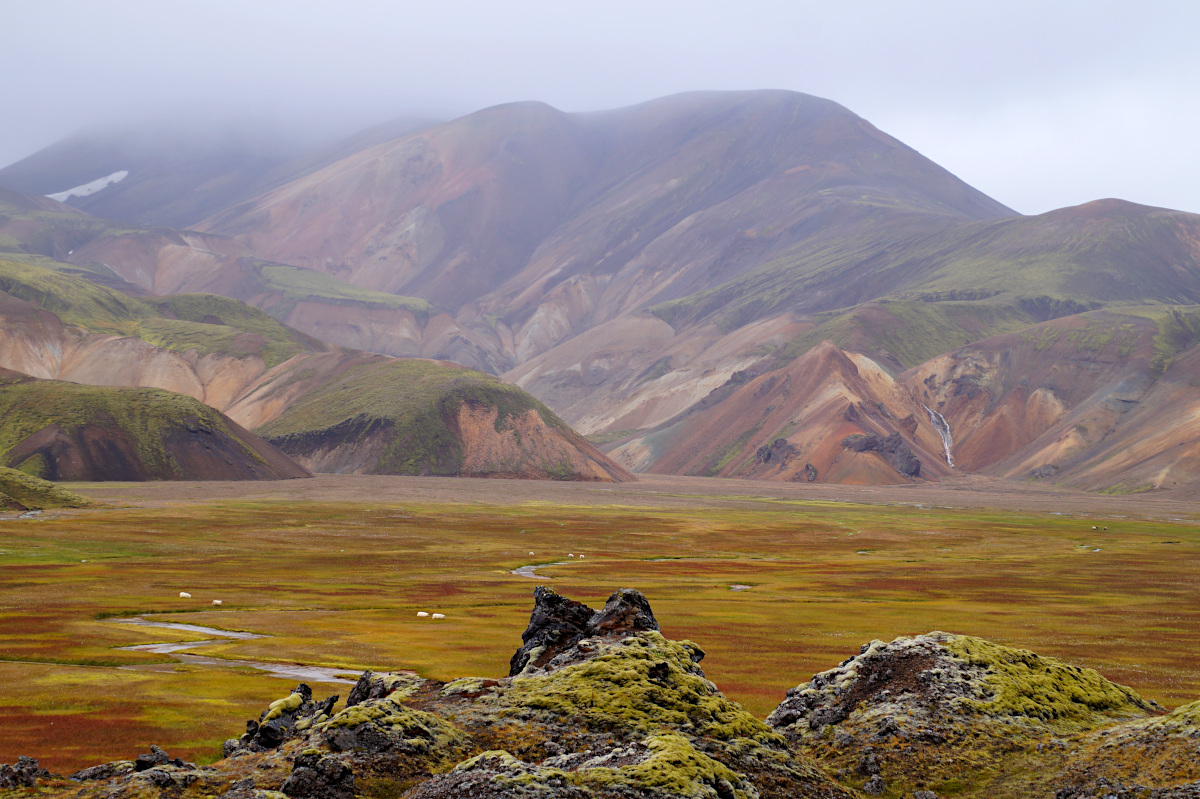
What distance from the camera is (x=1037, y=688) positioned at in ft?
59.7

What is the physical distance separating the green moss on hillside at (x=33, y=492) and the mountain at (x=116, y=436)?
40351 mm

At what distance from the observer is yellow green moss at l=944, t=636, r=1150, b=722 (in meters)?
17.6

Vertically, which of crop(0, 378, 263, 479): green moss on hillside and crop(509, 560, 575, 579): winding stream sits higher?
crop(0, 378, 263, 479): green moss on hillside

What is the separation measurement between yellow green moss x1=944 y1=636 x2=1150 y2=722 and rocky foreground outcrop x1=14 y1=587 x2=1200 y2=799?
38 mm

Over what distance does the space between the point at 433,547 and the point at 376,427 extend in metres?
112

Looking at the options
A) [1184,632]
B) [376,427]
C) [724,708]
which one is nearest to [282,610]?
[724,708]

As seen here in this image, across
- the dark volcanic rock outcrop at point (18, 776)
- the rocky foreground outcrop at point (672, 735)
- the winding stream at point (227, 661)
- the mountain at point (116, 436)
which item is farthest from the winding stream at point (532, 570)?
the mountain at point (116, 436)

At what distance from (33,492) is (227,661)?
8252 centimetres

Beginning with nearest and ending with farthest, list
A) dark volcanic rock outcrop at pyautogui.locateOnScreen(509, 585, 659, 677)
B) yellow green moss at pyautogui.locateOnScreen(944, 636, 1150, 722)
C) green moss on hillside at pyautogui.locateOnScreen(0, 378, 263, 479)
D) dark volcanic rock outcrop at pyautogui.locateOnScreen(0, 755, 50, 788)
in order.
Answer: dark volcanic rock outcrop at pyautogui.locateOnScreen(0, 755, 50, 788), yellow green moss at pyautogui.locateOnScreen(944, 636, 1150, 722), dark volcanic rock outcrop at pyautogui.locateOnScreen(509, 585, 659, 677), green moss on hillside at pyautogui.locateOnScreen(0, 378, 263, 479)

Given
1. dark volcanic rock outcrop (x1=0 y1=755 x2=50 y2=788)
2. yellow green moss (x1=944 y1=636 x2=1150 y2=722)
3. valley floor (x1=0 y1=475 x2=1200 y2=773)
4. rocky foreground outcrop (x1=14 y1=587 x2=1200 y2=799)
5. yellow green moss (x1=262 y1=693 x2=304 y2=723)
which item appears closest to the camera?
rocky foreground outcrop (x1=14 y1=587 x2=1200 y2=799)

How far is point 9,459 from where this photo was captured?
142 metres

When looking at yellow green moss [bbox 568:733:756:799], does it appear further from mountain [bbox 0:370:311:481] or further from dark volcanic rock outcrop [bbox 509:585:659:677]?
mountain [bbox 0:370:311:481]

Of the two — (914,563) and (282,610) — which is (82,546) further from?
(914,563)

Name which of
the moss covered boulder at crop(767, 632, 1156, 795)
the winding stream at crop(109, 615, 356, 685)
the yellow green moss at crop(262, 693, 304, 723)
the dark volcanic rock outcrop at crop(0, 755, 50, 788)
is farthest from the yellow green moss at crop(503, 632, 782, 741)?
the winding stream at crop(109, 615, 356, 685)
